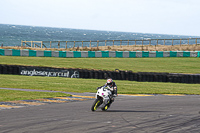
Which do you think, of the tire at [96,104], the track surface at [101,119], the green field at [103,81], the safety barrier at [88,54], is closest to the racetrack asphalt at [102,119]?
the track surface at [101,119]

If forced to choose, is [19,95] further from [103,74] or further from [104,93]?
[103,74]

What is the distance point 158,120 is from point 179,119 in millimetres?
820

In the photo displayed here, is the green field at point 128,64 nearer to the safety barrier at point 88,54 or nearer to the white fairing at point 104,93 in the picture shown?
the safety barrier at point 88,54

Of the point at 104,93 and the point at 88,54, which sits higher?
the point at 88,54

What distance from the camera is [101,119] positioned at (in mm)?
11555

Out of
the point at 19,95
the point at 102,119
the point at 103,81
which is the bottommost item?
the point at 102,119

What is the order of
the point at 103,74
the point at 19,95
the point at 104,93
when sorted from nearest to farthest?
1. the point at 104,93
2. the point at 19,95
3. the point at 103,74

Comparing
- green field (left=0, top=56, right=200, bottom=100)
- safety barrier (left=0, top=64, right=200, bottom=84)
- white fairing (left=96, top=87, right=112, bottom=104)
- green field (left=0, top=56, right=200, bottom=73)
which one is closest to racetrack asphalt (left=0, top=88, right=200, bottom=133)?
white fairing (left=96, top=87, right=112, bottom=104)

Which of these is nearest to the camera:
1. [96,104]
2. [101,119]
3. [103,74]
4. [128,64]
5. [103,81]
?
[101,119]

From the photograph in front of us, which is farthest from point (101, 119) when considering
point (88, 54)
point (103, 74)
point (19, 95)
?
point (88, 54)

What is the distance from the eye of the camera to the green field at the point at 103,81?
2289 centimetres

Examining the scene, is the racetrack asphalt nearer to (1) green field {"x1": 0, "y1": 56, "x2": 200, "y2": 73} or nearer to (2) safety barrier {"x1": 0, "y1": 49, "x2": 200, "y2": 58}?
(1) green field {"x1": 0, "y1": 56, "x2": 200, "y2": 73}

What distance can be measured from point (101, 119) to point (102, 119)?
1.5 inches

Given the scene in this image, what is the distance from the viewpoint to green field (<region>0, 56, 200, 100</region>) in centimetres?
2289
